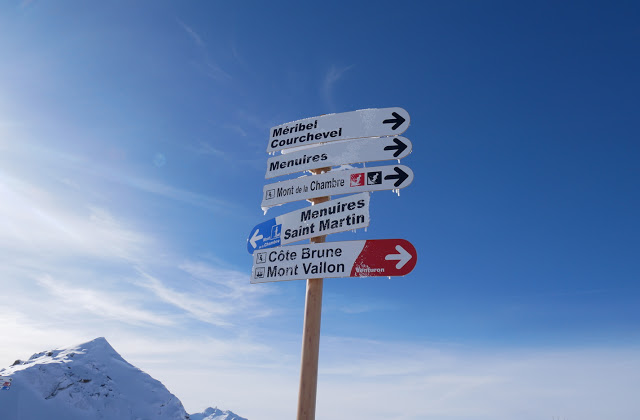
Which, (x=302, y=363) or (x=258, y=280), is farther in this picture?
(x=258, y=280)

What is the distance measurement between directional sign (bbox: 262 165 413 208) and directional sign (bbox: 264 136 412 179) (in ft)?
0.55

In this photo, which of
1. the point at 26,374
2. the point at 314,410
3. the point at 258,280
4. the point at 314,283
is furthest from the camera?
the point at 26,374

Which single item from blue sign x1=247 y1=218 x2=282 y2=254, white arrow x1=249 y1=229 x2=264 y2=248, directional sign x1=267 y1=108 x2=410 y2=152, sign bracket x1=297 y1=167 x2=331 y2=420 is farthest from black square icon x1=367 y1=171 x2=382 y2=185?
white arrow x1=249 y1=229 x2=264 y2=248

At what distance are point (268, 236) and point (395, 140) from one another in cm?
239

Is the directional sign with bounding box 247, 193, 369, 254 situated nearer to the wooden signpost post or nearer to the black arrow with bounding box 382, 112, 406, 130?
the wooden signpost post

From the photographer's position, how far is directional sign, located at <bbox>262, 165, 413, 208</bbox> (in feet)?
17.3

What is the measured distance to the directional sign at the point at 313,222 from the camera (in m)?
5.34

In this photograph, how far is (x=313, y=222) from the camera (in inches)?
223

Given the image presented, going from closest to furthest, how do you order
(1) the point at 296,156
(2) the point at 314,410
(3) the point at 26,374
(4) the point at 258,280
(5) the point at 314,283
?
(2) the point at 314,410, (5) the point at 314,283, (4) the point at 258,280, (1) the point at 296,156, (3) the point at 26,374

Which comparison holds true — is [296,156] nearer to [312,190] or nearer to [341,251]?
[312,190]

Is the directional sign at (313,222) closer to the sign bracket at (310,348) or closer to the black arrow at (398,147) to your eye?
the sign bracket at (310,348)

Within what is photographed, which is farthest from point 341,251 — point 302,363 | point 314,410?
point 314,410

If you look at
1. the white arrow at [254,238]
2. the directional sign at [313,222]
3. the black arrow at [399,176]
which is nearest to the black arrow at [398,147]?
the black arrow at [399,176]

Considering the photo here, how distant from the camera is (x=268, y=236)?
6.02 meters
